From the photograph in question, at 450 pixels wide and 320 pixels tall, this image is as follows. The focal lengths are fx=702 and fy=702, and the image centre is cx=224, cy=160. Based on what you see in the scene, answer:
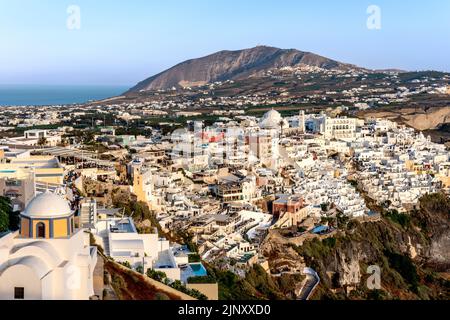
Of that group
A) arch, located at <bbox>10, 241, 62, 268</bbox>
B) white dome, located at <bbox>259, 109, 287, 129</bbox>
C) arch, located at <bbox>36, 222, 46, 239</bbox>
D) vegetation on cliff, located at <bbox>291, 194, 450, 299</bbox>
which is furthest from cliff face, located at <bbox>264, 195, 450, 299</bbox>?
white dome, located at <bbox>259, 109, 287, 129</bbox>

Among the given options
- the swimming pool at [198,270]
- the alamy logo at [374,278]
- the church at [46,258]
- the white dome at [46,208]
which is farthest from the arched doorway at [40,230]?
the alamy logo at [374,278]

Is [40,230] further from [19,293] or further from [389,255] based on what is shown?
[389,255]

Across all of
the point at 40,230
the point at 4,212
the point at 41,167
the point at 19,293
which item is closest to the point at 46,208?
the point at 40,230

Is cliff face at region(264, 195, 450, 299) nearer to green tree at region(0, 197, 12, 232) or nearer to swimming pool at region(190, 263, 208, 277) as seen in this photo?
swimming pool at region(190, 263, 208, 277)

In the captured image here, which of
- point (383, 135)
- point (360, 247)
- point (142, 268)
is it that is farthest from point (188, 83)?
point (142, 268)

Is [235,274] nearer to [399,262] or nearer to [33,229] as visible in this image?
[33,229]

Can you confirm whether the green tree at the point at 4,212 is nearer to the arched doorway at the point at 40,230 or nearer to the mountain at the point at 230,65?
the arched doorway at the point at 40,230

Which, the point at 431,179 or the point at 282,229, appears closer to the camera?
the point at 282,229
